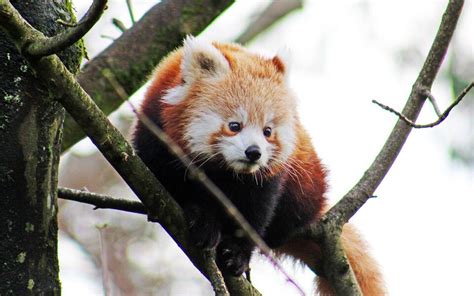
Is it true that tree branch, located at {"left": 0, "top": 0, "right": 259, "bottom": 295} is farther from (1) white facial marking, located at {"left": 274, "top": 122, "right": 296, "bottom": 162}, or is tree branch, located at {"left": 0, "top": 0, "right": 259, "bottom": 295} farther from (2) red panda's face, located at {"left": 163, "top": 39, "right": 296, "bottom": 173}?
(1) white facial marking, located at {"left": 274, "top": 122, "right": 296, "bottom": 162}

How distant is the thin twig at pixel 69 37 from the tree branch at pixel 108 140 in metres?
0.04

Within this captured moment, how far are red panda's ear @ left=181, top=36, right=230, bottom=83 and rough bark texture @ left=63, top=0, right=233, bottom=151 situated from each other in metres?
0.36

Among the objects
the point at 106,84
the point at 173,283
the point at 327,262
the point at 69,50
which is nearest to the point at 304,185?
the point at 327,262

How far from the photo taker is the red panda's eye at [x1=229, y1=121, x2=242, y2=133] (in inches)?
136

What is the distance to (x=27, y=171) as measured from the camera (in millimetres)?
2307

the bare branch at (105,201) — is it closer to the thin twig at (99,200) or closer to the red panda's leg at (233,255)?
the thin twig at (99,200)

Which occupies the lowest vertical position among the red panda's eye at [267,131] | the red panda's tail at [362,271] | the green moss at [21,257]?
the red panda's tail at [362,271]

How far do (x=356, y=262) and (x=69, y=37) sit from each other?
2859mm

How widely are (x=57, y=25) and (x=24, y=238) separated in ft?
2.26

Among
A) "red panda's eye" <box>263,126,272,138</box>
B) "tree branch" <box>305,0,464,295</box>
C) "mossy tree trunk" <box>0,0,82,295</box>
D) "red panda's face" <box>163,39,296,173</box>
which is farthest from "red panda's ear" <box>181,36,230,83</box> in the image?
"mossy tree trunk" <box>0,0,82,295</box>

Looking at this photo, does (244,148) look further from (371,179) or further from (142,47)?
(142,47)

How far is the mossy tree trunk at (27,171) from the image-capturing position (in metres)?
2.27

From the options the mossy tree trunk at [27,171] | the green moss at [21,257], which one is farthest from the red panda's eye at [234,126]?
the green moss at [21,257]

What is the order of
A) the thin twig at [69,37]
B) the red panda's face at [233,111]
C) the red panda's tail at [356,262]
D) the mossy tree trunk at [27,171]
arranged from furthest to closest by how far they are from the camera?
the red panda's tail at [356,262] → the red panda's face at [233,111] → the mossy tree trunk at [27,171] → the thin twig at [69,37]
